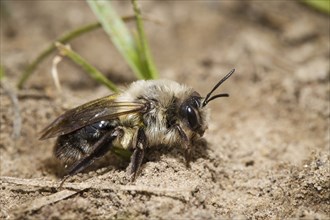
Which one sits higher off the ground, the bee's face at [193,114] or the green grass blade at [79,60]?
the green grass blade at [79,60]

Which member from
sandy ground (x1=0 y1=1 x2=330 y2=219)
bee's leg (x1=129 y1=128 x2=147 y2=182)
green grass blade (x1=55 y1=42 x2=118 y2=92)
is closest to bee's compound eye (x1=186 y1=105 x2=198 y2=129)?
sandy ground (x1=0 y1=1 x2=330 y2=219)

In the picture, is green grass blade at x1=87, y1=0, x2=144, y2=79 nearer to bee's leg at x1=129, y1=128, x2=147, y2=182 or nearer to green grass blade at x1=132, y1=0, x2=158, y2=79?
green grass blade at x1=132, y1=0, x2=158, y2=79

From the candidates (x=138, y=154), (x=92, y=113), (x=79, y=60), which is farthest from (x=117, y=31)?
(x=138, y=154)

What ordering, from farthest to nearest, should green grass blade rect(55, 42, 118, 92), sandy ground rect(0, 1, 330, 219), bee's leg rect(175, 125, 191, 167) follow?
green grass blade rect(55, 42, 118, 92) < bee's leg rect(175, 125, 191, 167) < sandy ground rect(0, 1, 330, 219)

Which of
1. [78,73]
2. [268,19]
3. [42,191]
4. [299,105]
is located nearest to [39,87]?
[78,73]

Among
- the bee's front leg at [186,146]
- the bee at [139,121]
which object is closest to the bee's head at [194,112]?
the bee at [139,121]

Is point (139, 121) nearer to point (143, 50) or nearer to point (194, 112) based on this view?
point (194, 112)

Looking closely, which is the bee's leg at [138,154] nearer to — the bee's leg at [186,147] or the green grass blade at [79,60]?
the bee's leg at [186,147]
